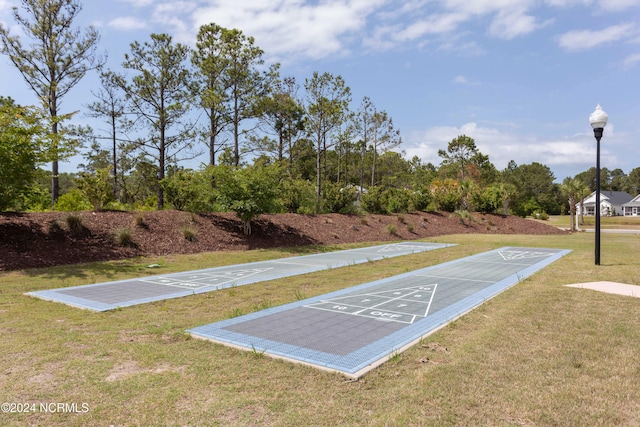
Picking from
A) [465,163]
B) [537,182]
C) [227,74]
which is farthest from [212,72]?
[537,182]

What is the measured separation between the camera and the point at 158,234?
44.1 ft

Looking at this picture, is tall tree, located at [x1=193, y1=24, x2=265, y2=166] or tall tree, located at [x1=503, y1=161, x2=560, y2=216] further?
tall tree, located at [x1=503, y1=161, x2=560, y2=216]

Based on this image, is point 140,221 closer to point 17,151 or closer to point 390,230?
point 17,151

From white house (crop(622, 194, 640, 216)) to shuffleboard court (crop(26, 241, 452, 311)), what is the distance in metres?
74.6

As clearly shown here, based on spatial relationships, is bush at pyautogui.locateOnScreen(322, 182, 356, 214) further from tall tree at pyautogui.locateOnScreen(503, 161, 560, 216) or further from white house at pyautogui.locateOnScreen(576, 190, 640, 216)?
white house at pyautogui.locateOnScreen(576, 190, 640, 216)

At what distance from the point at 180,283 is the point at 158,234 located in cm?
580

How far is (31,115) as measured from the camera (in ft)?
35.2

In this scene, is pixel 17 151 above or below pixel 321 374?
above

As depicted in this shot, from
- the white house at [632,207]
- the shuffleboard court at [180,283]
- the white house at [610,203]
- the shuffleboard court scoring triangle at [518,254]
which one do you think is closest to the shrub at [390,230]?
the shuffleboard court scoring triangle at [518,254]

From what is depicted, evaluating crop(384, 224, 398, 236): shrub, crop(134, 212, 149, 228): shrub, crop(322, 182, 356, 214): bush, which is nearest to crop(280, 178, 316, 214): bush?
crop(322, 182, 356, 214): bush

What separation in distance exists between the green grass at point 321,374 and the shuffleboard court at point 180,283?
0.52 metres

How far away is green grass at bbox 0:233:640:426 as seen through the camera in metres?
2.88

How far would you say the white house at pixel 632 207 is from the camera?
6675cm

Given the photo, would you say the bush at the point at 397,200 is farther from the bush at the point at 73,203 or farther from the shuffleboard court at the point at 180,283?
the bush at the point at 73,203
